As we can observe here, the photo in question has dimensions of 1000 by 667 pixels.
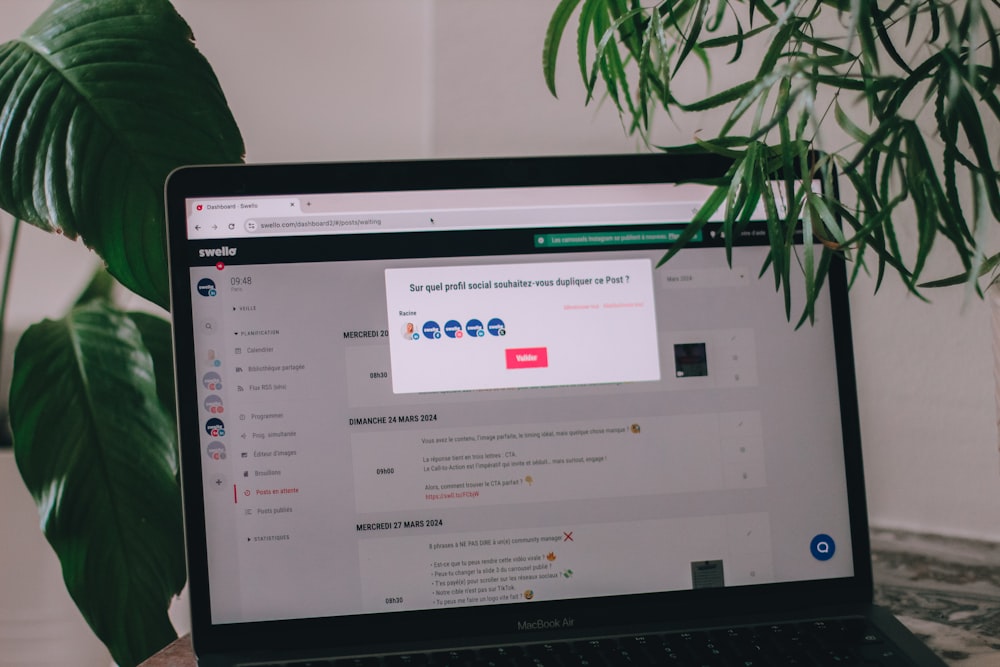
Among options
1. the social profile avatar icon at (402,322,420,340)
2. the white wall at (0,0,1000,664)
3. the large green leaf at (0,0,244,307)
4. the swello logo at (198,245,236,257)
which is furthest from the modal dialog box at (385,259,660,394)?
the white wall at (0,0,1000,664)

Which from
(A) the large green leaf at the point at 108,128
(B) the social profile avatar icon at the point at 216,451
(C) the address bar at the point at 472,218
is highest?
(A) the large green leaf at the point at 108,128

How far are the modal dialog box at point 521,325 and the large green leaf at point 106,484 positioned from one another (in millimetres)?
251

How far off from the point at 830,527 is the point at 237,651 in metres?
0.43

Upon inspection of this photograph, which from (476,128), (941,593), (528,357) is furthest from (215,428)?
(941,593)

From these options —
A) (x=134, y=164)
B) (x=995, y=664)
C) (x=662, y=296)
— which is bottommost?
(x=995, y=664)

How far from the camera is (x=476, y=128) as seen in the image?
2.84 feet

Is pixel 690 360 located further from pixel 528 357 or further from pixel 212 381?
pixel 212 381

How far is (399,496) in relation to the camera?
546mm

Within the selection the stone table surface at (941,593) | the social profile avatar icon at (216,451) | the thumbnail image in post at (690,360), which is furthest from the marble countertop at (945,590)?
the social profile avatar icon at (216,451)

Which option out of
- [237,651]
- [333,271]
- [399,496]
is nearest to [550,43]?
[333,271]

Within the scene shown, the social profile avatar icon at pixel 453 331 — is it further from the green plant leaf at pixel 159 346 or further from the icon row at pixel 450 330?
the green plant leaf at pixel 159 346

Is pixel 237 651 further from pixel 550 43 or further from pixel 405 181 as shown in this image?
pixel 550 43

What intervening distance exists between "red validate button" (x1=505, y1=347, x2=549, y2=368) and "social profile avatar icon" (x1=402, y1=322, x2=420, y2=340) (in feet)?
0.22

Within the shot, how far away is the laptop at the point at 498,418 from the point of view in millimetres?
536
